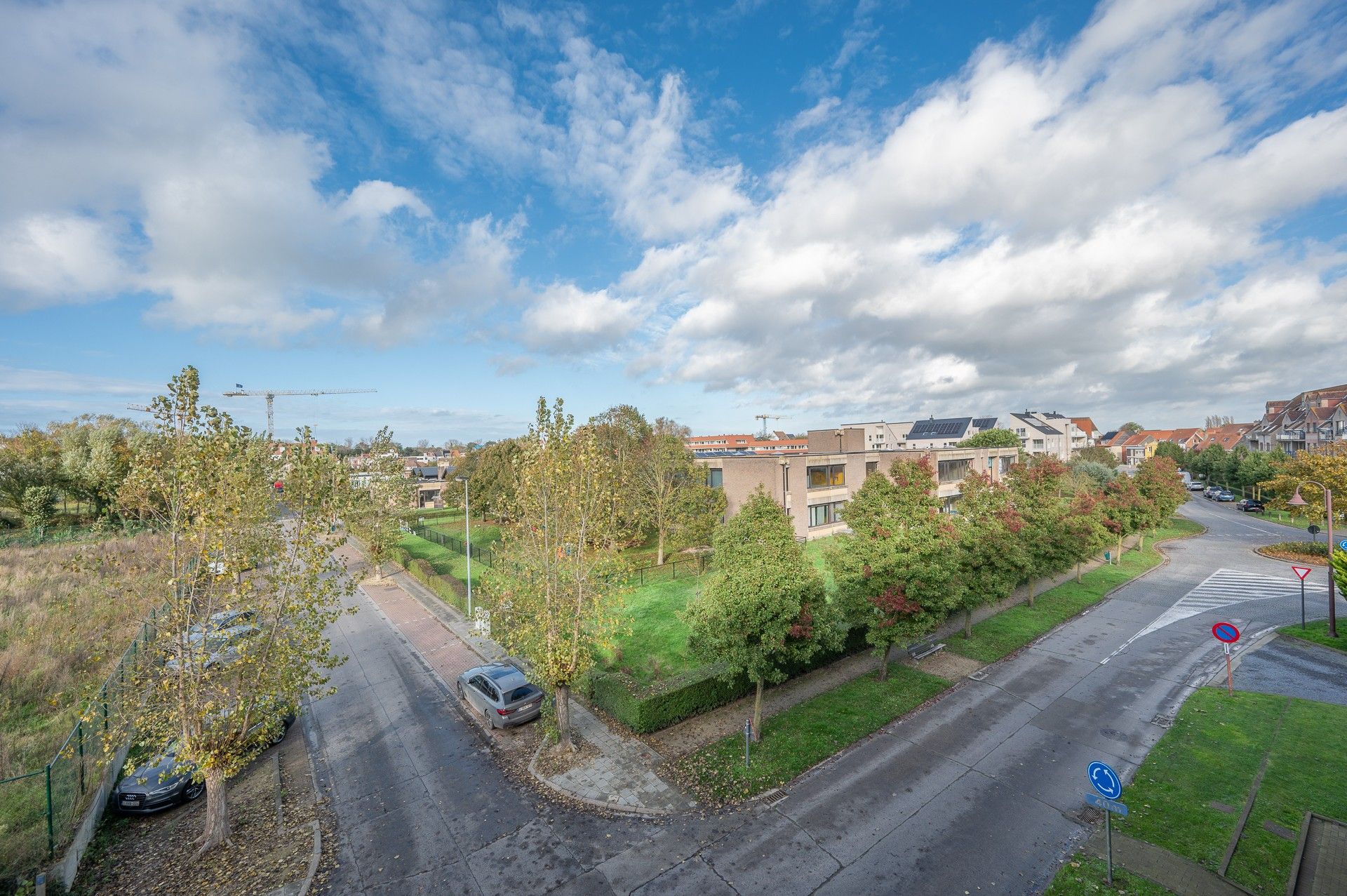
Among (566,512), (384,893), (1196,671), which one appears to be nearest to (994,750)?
(1196,671)

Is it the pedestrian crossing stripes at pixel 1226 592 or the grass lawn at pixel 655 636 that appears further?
the pedestrian crossing stripes at pixel 1226 592

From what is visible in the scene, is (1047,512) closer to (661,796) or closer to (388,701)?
(661,796)

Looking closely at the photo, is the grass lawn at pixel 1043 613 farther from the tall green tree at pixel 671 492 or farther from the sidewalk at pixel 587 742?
the tall green tree at pixel 671 492

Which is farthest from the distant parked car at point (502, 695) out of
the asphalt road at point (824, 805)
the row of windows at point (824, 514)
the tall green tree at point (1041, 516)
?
the row of windows at point (824, 514)

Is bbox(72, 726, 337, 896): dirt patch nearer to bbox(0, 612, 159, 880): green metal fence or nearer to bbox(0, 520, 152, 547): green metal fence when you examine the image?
bbox(0, 612, 159, 880): green metal fence

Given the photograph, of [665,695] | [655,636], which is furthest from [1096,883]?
[655,636]

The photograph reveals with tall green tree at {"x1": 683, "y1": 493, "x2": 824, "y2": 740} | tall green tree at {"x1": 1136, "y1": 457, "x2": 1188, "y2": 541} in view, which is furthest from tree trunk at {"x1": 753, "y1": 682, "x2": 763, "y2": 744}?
tall green tree at {"x1": 1136, "y1": 457, "x2": 1188, "y2": 541}

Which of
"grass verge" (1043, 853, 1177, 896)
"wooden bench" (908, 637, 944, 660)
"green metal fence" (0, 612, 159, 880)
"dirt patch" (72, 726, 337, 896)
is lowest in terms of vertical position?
"dirt patch" (72, 726, 337, 896)
